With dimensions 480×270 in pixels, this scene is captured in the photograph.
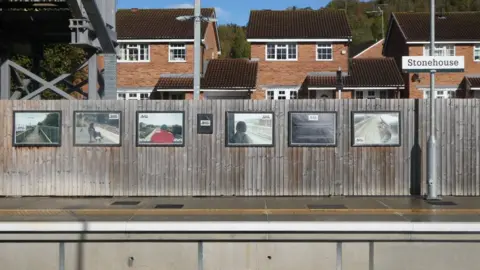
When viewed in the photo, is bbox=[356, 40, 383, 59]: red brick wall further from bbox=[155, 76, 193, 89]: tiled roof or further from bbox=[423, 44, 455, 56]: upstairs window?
bbox=[155, 76, 193, 89]: tiled roof

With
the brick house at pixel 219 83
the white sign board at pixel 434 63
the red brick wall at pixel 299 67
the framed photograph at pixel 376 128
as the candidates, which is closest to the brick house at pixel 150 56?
the brick house at pixel 219 83

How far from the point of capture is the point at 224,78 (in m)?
36.1

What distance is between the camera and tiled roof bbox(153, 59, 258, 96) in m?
34.8

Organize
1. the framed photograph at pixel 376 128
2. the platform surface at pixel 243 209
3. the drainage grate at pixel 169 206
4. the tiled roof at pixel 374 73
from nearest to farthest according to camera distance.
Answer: the platform surface at pixel 243 209
the drainage grate at pixel 169 206
the framed photograph at pixel 376 128
the tiled roof at pixel 374 73

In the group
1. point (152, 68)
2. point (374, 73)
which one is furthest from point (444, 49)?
point (152, 68)

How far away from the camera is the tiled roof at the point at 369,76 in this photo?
35.5 m

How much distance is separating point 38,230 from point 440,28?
121 feet

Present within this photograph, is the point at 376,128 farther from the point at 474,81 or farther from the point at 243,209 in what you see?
the point at 474,81

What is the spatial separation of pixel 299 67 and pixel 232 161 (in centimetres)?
2494

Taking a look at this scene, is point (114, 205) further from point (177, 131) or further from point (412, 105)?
point (412, 105)

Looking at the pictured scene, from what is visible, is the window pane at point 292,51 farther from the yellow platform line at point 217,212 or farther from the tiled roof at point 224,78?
the yellow platform line at point 217,212

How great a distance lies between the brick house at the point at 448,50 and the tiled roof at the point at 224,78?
10.4 meters

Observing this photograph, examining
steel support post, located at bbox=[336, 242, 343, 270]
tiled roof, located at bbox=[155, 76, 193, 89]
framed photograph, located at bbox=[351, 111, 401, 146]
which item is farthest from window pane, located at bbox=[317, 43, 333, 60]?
steel support post, located at bbox=[336, 242, 343, 270]

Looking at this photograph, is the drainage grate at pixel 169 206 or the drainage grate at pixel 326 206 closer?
the drainage grate at pixel 326 206
